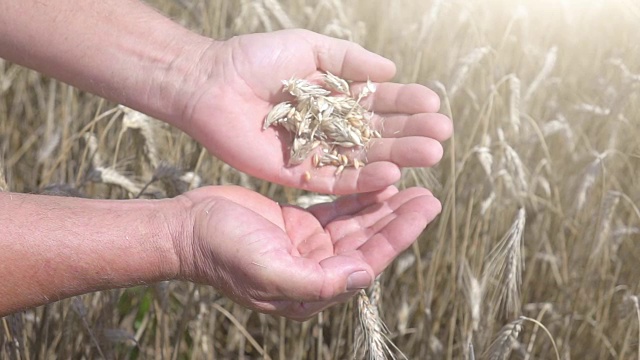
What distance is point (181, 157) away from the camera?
7.37ft

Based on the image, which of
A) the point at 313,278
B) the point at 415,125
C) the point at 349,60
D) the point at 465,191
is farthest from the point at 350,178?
the point at 465,191

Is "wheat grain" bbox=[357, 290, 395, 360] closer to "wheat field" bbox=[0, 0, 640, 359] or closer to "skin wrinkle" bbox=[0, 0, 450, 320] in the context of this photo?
"skin wrinkle" bbox=[0, 0, 450, 320]

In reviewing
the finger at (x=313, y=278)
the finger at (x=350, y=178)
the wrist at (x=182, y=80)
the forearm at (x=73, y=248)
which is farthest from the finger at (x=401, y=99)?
the forearm at (x=73, y=248)

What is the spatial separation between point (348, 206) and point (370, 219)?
0.07 m

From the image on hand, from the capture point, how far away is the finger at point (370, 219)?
150 cm

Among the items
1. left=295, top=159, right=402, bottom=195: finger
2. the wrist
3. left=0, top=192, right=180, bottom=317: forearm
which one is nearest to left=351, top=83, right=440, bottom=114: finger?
left=295, top=159, right=402, bottom=195: finger

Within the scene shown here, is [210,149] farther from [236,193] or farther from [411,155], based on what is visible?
[411,155]

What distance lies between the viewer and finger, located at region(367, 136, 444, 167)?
1480 millimetres

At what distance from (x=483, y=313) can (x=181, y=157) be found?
892 mm

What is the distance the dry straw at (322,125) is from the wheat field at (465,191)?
238 millimetres

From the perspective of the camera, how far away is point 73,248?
131 centimetres

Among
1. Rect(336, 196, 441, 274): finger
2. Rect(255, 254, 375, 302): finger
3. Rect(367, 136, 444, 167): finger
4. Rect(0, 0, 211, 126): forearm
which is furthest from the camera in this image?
Rect(0, 0, 211, 126): forearm

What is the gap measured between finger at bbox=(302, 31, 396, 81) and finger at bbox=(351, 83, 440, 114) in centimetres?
3

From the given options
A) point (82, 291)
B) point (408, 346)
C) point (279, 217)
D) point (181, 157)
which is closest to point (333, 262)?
point (279, 217)
